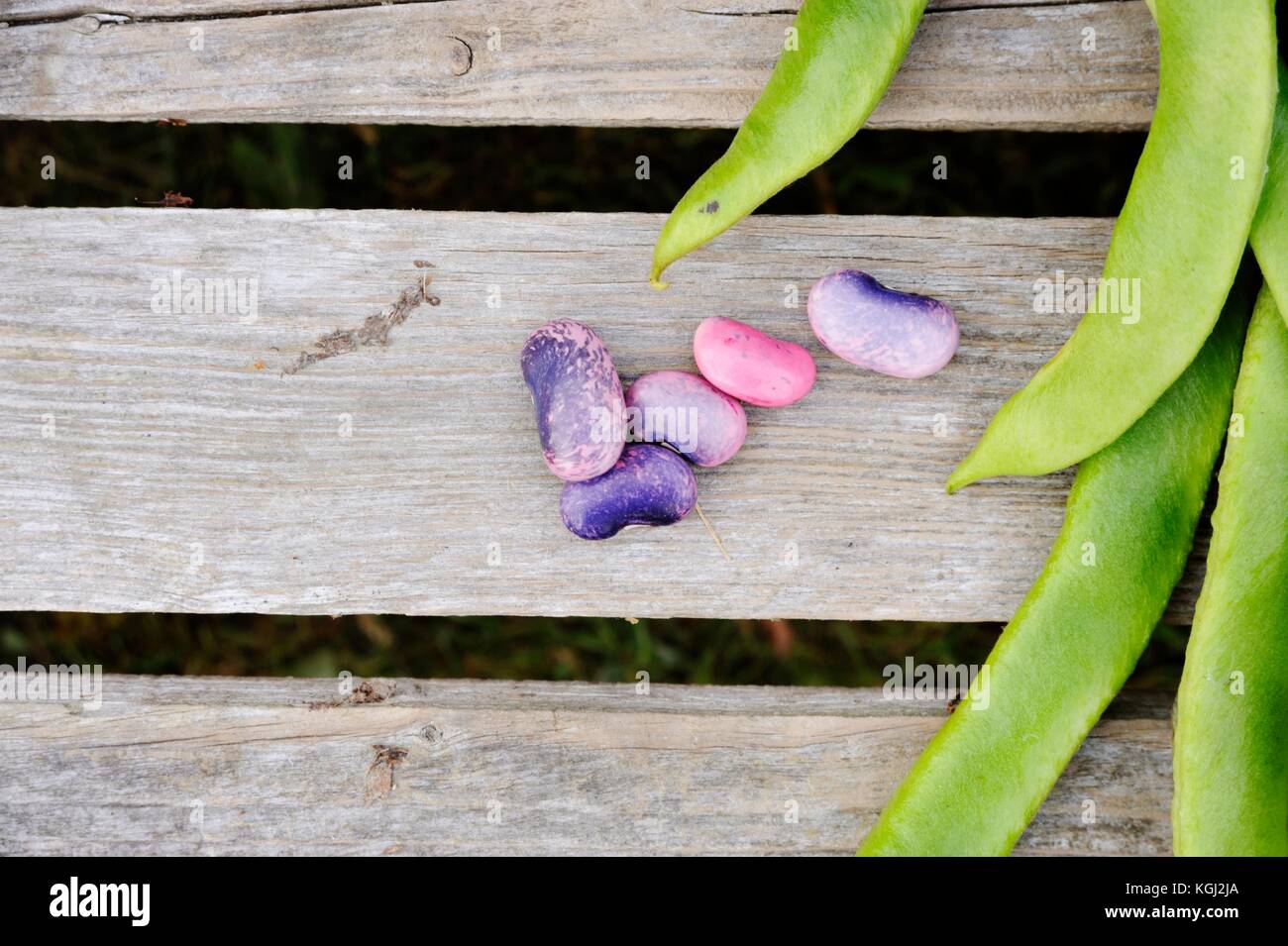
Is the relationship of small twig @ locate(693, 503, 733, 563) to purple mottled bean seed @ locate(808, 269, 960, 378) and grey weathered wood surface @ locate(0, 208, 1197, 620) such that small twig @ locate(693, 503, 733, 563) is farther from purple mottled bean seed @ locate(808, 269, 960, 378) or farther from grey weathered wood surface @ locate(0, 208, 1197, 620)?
purple mottled bean seed @ locate(808, 269, 960, 378)

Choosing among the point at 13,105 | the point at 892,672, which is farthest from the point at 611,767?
the point at 13,105

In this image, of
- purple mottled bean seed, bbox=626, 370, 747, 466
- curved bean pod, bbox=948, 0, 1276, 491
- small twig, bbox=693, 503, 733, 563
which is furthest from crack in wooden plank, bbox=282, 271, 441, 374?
curved bean pod, bbox=948, 0, 1276, 491

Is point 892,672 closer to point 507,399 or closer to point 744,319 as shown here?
point 744,319

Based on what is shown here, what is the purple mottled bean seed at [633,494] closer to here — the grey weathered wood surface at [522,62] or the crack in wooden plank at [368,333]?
the crack in wooden plank at [368,333]

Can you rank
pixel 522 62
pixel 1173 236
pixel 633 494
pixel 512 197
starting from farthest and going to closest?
pixel 512 197, pixel 522 62, pixel 633 494, pixel 1173 236

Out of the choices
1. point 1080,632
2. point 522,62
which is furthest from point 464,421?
point 1080,632

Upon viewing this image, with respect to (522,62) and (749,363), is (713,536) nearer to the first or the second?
(749,363)
